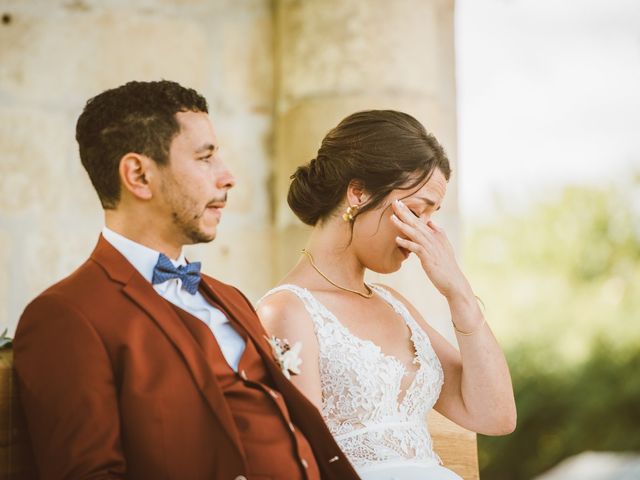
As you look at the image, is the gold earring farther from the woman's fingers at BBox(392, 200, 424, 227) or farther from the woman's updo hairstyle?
the woman's fingers at BBox(392, 200, 424, 227)

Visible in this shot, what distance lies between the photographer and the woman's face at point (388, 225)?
9.02ft

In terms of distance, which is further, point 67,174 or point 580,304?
point 580,304

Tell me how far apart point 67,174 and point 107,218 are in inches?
65.4

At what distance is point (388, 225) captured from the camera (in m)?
2.75

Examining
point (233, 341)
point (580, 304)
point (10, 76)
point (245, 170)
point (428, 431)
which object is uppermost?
point (10, 76)

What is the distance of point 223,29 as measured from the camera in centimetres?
405

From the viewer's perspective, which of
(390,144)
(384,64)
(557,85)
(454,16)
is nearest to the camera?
(390,144)

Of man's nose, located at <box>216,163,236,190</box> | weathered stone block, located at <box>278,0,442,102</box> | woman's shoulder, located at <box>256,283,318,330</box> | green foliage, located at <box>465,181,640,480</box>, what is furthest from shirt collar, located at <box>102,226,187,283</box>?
green foliage, located at <box>465,181,640,480</box>

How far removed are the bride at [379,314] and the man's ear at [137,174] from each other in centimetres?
70

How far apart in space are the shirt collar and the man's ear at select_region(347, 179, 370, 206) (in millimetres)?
843

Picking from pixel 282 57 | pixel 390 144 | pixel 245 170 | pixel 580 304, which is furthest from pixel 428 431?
pixel 580 304

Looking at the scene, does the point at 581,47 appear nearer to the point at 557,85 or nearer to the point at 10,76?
the point at 557,85

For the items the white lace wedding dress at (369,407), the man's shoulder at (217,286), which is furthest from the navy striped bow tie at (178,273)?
the white lace wedding dress at (369,407)

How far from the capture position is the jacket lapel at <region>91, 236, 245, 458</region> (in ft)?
6.41
